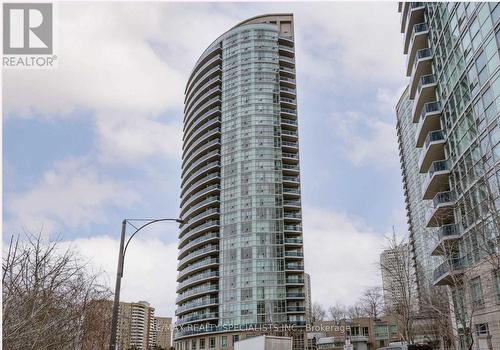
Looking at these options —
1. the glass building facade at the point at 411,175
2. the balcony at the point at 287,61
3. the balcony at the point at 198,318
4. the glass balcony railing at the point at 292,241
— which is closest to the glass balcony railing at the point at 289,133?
the balcony at the point at 287,61

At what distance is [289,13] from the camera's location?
361 feet

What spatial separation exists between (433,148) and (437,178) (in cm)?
309

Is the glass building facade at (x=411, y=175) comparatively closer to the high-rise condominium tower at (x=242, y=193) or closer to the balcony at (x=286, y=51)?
the balcony at (x=286, y=51)

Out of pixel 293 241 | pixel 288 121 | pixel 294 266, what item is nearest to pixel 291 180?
pixel 293 241

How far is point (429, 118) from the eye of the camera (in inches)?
1693

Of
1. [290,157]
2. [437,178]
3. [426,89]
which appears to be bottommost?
[437,178]

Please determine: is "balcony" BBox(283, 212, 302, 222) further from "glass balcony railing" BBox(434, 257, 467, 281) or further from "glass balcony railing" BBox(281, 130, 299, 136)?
"glass balcony railing" BBox(434, 257, 467, 281)

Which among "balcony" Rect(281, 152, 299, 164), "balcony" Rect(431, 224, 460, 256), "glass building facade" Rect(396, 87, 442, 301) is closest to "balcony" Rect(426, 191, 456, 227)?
"balcony" Rect(431, 224, 460, 256)

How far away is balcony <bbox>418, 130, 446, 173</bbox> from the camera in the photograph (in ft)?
136

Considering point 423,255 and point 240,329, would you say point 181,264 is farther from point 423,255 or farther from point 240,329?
point 423,255

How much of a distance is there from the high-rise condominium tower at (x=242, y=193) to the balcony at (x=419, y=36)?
48587 mm

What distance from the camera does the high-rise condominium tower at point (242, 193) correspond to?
279 ft

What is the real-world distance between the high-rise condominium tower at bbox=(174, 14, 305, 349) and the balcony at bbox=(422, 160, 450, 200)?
151ft

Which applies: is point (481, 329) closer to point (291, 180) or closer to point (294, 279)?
point (294, 279)
